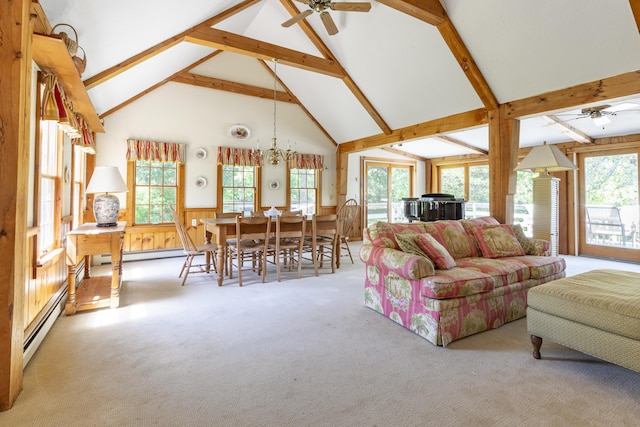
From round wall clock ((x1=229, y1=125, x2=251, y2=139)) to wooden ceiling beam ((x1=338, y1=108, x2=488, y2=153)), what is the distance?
2.44m

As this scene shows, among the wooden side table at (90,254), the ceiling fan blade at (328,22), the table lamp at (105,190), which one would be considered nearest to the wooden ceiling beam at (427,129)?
the ceiling fan blade at (328,22)

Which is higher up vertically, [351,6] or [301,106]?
[301,106]

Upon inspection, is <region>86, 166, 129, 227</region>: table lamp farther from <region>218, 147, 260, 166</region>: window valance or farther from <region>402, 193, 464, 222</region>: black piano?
<region>402, 193, 464, 222</region>: black piano

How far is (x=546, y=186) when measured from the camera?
5.43 meters

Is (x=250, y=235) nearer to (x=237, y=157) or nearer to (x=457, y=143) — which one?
(x=237, y=157)

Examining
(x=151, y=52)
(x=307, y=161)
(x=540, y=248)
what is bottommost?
(x=540, y=248)

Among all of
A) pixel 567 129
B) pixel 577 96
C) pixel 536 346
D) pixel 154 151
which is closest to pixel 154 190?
pixel 154 151

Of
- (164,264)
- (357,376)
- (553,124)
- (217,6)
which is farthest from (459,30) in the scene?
(164,264)

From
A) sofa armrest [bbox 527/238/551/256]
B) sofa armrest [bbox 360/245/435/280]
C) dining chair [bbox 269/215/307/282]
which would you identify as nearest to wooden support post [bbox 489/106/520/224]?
sofa armrest [bbox 527/238/551/256]

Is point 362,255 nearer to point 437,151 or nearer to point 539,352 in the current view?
point 539,352

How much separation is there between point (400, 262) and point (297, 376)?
4.02 feet

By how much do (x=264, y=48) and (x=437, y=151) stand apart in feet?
17.9

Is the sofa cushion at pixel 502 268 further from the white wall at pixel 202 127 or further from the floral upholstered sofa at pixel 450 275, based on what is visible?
the white wall at pixel 202 127

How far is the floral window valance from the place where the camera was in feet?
18.2
